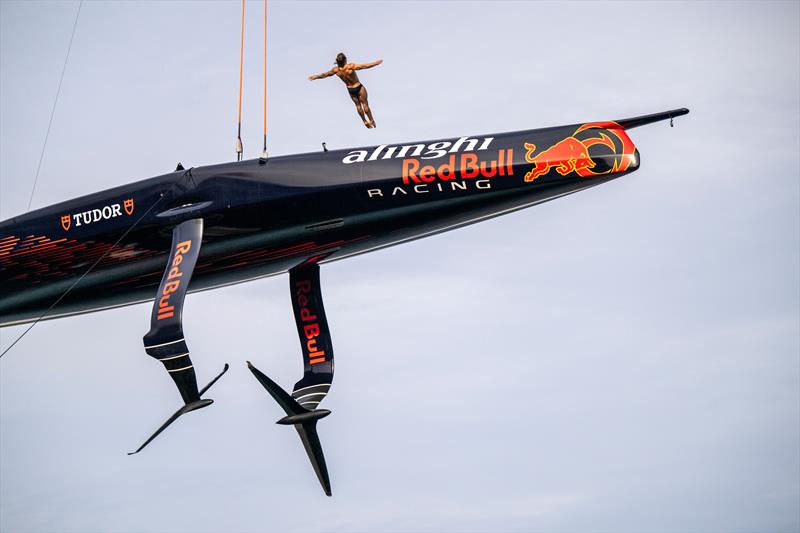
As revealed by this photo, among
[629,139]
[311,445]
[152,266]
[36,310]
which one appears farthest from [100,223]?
[629,139]

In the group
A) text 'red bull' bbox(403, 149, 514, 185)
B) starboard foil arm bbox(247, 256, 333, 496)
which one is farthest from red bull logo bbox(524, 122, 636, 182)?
starboard foil arm bbox(247, 256, 333, 496)

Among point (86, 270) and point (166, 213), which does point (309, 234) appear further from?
point (86, 270)

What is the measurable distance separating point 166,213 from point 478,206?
619 cm

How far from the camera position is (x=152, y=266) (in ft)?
96.0

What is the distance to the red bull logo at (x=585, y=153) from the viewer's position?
25594 mm

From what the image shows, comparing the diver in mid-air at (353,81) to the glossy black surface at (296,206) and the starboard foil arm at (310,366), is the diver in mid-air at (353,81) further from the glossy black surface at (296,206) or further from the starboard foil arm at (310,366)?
the starboard foil arm at (310,366)

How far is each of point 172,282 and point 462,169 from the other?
577 centimetres

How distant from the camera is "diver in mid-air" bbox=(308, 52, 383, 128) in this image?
89.2ft

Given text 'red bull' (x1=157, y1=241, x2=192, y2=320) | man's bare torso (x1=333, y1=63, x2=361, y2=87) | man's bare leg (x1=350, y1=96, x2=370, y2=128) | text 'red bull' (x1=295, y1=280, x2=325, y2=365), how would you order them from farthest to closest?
text 'red bull' (x1=295, y1=280, x2=325, y2=365) < man's bare leg (x1=350, y1=96, x2=370, y2=128) < man's bare torso (x1=333, y1=63, x2=361, y2=87) < text 'red bull' (x1=157, y1=241, x2=192, y2=320)

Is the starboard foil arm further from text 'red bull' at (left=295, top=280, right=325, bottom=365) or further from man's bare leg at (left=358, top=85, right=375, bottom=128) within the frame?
man's bare leg at (left=358, top=85, right=375, bottom=128)

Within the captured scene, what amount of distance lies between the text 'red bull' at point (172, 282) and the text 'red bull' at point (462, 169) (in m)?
4.49

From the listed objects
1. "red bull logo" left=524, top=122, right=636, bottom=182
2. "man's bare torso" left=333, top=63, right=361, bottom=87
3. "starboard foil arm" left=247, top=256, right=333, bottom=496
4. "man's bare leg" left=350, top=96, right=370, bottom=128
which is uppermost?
"man's bare torso" left=333, top=63, right=361, bottom=87

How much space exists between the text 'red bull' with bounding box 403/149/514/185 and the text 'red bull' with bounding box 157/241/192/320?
4490 mm

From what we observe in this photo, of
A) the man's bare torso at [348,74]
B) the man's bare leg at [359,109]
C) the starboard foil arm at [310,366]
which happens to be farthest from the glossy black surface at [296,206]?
the man's bare torso at [348,74]
